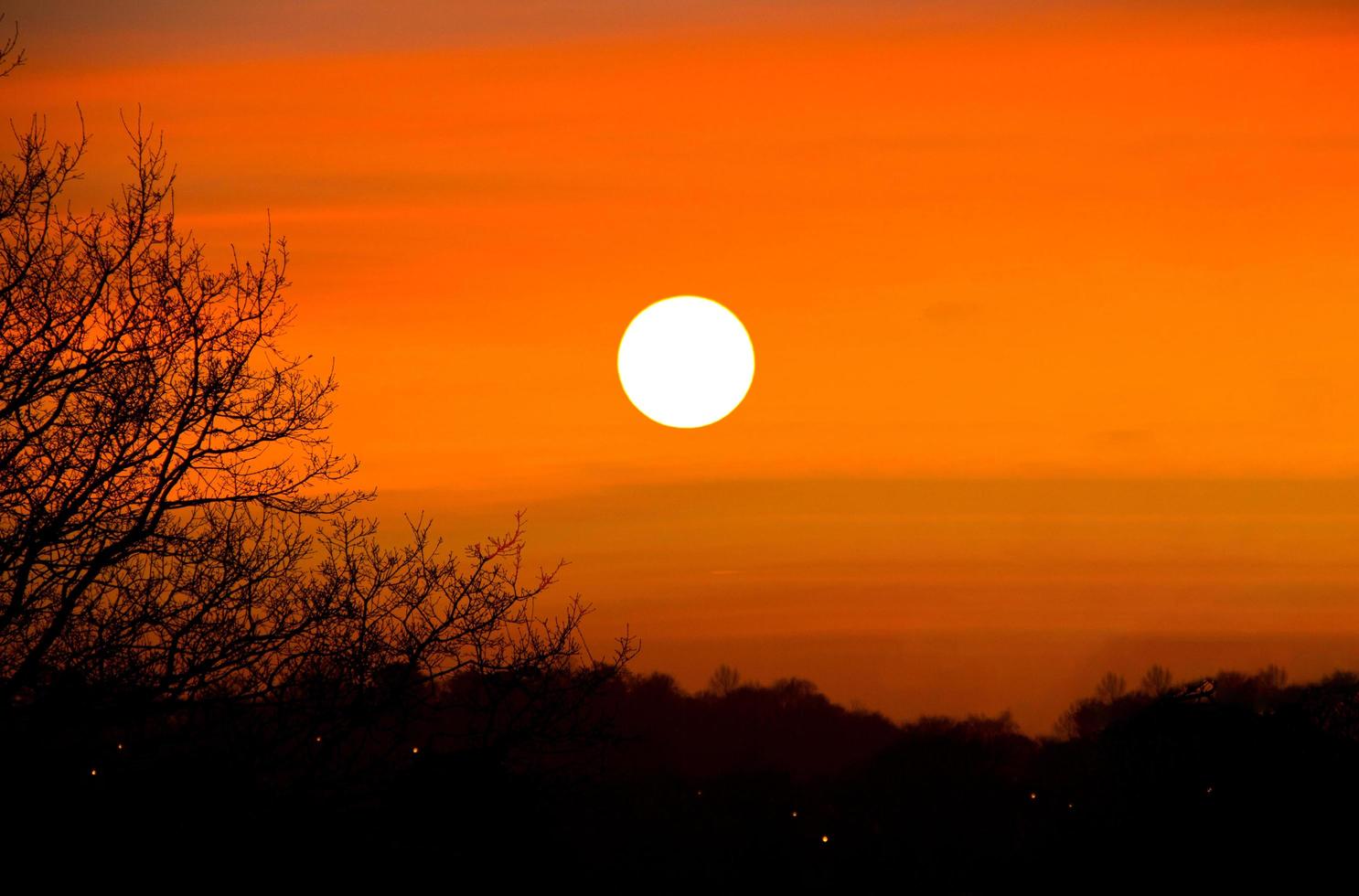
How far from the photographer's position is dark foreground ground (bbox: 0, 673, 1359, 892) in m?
15.9

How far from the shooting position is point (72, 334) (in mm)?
16719

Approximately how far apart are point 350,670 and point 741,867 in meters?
59.3

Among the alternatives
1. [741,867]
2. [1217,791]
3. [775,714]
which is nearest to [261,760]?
[1217,791]

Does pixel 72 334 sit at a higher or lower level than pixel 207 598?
higher

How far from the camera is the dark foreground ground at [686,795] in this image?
52.0 feet

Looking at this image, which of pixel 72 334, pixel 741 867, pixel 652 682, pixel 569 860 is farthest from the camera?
pixel 652 682

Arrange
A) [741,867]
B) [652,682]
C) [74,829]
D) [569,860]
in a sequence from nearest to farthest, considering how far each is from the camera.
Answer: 1. [74,829]
2. [569,860]
3. [741,867]
4. [652,682]

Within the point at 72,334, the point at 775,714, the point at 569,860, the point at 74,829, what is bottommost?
the point at 775,714

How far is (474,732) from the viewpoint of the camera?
17.4 meters

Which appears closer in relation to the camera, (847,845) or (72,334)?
(72,334)

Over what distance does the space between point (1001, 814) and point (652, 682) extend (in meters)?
44.9

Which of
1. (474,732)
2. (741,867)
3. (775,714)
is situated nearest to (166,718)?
(474,732)

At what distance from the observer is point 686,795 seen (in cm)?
8056

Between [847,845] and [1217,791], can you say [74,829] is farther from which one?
[847,845]
